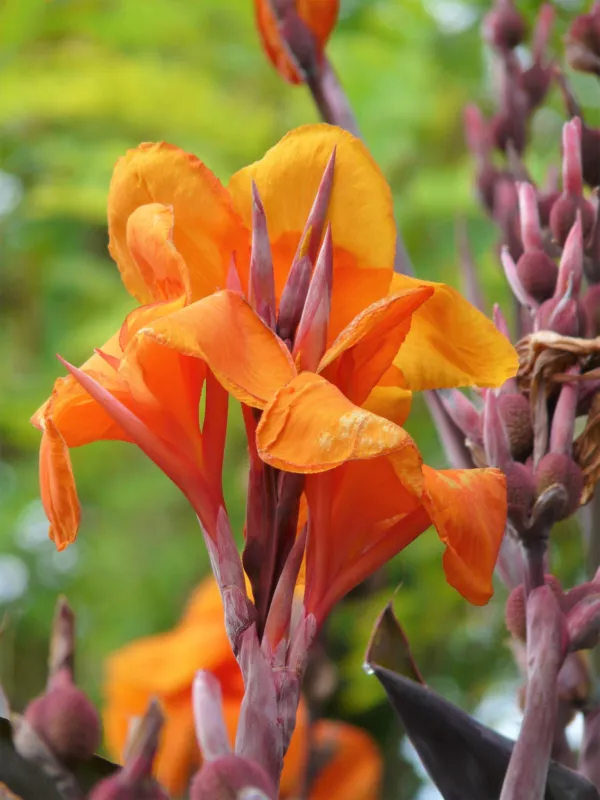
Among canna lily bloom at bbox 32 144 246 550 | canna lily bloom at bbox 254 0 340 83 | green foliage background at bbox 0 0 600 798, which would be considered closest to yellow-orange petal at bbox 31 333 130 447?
canna lily bloom at bbox 32 144 246 550

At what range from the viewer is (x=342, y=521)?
0.40m

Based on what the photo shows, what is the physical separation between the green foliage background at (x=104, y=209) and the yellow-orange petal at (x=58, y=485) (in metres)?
0.89

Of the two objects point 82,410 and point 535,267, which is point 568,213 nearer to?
point 535,267

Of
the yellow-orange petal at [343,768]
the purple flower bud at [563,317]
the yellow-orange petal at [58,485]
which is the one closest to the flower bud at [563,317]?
the purple flower bud at [563,317]

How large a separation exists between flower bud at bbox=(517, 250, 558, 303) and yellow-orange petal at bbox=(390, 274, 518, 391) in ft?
0.33

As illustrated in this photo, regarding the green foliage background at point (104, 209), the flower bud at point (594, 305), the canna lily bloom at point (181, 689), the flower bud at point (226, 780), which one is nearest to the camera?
the flower bud at point (226, 780)

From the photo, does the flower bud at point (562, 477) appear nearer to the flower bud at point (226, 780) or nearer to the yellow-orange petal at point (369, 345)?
the yellow-orange petal at point (369, 345)

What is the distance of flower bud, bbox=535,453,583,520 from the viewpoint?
1.41ft

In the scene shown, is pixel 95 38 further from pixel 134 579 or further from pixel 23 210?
pixel 134 579

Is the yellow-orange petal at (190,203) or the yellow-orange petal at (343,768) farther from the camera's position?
the yellow-orange petal at (343,768)

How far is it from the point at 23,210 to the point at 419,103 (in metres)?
0.63

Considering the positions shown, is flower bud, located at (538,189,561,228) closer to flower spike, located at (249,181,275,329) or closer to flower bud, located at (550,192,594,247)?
flower bud, located at (550,192,594,247)

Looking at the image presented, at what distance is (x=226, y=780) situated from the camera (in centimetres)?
29

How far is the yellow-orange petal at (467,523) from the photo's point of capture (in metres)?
0.37
